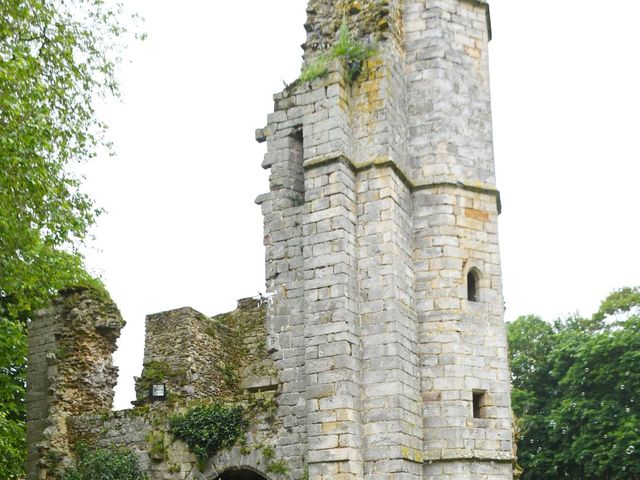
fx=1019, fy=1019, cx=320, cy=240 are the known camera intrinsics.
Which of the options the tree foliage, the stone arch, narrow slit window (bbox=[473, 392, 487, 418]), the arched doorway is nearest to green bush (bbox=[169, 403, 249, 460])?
the stone arch

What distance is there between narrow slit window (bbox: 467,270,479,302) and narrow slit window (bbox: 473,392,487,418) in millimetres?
1419

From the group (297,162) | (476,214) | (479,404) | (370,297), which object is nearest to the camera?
(370,297)

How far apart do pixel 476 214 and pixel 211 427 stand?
5.06 metres

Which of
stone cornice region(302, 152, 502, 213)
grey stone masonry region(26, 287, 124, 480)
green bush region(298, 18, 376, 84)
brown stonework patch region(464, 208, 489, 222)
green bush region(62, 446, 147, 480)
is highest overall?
green bush region(298, 18, 376, 84)

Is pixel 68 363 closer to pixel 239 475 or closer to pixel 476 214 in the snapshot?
pixel 239 475

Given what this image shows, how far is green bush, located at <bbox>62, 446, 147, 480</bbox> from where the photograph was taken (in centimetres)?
1531

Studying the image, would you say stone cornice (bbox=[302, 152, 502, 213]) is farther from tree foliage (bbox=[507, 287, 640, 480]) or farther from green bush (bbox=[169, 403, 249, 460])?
tree foliage (bbox=[507, 287, 640, 480])

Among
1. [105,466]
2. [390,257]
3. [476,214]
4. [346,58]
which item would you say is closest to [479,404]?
[390,257]

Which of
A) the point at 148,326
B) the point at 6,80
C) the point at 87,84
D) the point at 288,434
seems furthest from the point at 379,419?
the point at 87,84

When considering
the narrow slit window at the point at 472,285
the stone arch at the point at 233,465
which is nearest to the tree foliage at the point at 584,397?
the narrow slit window at the point at 472,285

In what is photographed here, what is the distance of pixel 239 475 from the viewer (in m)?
15.1

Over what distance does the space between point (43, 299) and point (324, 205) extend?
21.5ft

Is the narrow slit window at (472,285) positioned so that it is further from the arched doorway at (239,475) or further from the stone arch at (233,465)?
the arched doorway at (239,475)

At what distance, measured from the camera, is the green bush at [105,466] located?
15.3 meters
